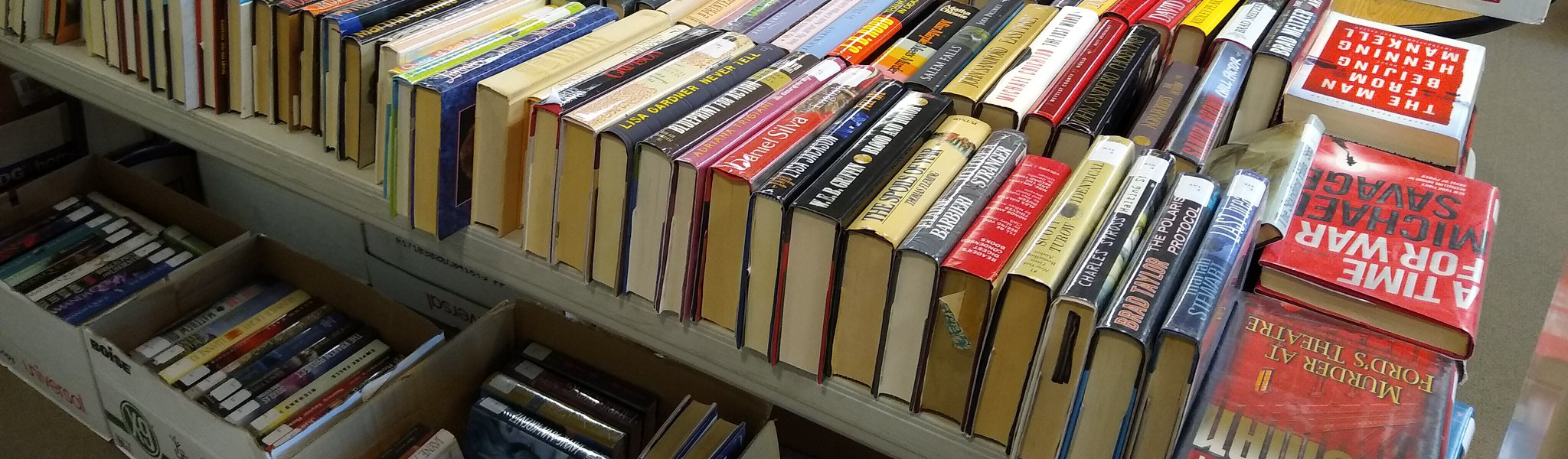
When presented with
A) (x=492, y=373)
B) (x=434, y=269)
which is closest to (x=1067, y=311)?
(x=492, y=373)

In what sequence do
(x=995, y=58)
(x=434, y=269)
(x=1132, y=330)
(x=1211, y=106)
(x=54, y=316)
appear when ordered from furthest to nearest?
1. (x=434, y=269)
2. (x=54, y=316)
3. (x=995, y=58)
4. (x=1211, y=106)
5. (x=1132, y=330)

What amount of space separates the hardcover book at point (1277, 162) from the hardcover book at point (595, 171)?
0.56 m

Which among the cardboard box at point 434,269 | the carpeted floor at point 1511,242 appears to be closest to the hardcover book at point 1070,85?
the cardboard box at point 434,269

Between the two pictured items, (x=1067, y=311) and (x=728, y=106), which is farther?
(x=728, y=106)

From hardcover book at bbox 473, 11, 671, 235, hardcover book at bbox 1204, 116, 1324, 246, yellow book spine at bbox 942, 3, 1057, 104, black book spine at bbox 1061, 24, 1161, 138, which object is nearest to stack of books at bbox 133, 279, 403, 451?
hardcover book at bbox 473, 11, 671, 235

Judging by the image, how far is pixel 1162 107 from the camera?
1093 millimetres

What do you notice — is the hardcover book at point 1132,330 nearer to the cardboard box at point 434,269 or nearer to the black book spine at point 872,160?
the black book spine at point 872,160

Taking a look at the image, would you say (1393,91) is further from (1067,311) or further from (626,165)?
(626,165)

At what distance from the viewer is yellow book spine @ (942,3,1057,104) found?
112 cm

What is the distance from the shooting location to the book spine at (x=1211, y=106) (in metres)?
1.02

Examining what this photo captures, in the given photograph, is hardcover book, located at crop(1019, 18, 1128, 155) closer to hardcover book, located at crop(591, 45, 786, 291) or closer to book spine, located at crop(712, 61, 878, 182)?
book spine, located at crop(712, 61, 878, 182)

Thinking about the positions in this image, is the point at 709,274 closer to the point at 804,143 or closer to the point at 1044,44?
the point at 804,143

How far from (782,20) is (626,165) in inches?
16.8

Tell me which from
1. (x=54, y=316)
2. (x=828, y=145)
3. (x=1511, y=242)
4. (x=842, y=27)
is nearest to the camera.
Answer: (x=828, y=145)
